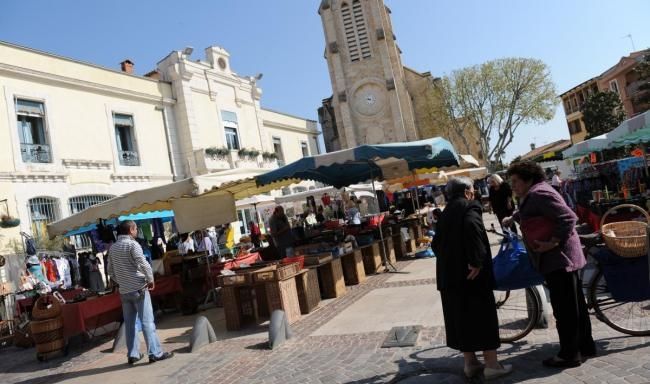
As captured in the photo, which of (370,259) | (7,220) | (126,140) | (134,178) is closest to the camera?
(370,259)

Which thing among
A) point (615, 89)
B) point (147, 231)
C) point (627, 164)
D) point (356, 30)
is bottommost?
point (627, 164)

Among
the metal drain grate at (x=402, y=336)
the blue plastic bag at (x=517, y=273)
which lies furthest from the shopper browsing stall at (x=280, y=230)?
the blue plastic bag at (x=517, y=273)

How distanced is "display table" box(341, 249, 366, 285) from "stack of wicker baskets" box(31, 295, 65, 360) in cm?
479

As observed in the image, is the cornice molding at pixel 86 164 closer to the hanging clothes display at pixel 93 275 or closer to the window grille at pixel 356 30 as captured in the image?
the hanging clothes display at pixel 93 275

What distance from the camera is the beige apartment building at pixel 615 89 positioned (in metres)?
40.3

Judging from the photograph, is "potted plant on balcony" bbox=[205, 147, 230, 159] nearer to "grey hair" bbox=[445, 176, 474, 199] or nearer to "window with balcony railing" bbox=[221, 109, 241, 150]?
"window with balcony railing" bbox=[221, 109, 241, 150]

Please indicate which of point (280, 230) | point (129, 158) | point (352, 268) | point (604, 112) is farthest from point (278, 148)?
point (604, 112)

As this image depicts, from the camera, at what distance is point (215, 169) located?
22094 mm

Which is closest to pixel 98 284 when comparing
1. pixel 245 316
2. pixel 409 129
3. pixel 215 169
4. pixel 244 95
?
pixel 245 316

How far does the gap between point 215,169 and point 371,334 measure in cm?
1762

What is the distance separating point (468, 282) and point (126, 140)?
59.1 feet

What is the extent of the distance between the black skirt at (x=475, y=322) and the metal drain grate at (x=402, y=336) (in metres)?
1.25

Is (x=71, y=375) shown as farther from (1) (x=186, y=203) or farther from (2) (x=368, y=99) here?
(2) (x=368, y=99)

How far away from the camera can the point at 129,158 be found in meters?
18.7
